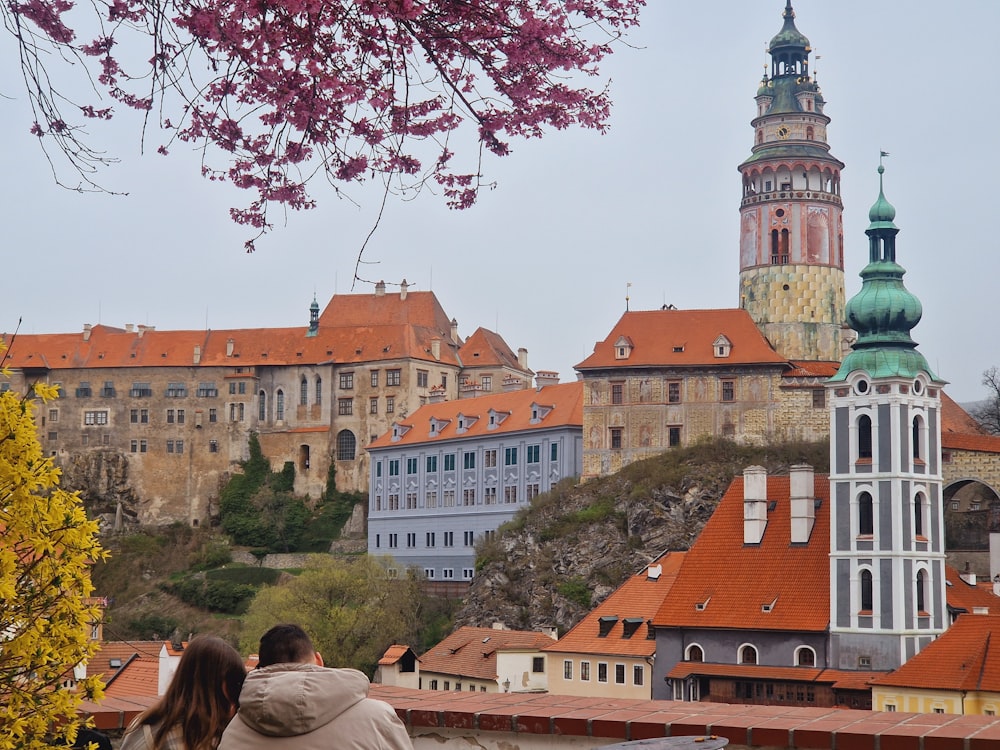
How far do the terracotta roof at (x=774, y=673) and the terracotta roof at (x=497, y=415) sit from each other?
1946cm

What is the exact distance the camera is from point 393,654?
44594mm

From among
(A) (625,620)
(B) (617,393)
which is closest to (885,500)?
(A) (625,620)

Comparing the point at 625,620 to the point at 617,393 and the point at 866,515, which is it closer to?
the point at 866,515

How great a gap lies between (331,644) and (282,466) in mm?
24530

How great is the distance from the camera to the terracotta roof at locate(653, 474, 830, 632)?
38.8 m

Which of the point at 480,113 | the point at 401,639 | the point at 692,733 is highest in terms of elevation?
the point at 480,113

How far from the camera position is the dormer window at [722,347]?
183 feet

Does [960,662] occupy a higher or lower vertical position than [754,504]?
lower

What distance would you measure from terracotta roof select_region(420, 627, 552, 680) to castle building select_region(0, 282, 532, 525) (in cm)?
2603

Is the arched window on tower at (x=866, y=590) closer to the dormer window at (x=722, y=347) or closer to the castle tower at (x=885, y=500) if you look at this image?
the castle tower at (x=885, y=500)

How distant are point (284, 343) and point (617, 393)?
2476 cm

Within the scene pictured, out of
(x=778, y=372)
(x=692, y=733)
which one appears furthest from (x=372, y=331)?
(x=692, y=733)

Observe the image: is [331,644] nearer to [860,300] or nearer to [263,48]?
[860,300]

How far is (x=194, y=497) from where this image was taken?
240 ft
